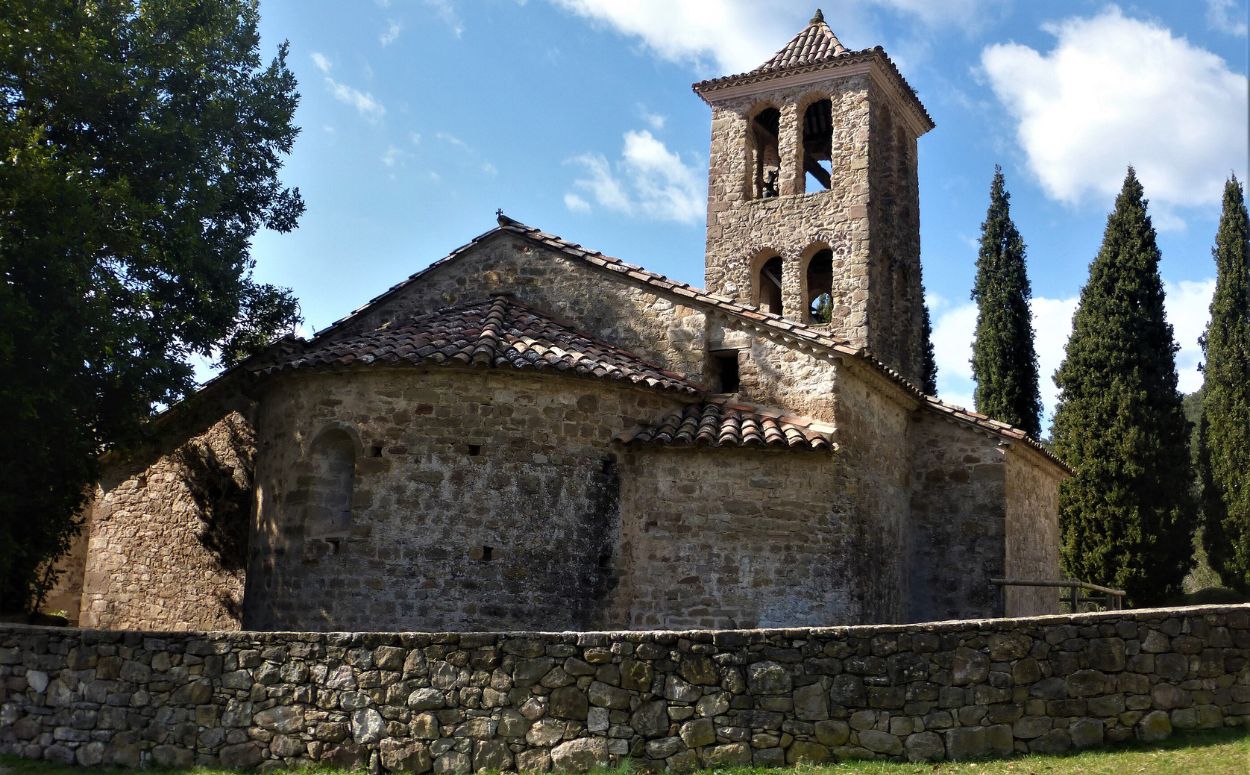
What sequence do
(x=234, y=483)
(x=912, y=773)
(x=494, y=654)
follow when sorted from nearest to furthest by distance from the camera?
1. (x=912, y=773)
2. (x=494, y=654)
3. (x=234, y=483)

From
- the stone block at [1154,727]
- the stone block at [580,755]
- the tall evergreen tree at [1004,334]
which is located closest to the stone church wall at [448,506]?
the stone block at [580,755]

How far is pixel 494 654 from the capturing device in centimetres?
759

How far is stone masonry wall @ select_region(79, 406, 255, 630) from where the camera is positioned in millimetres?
14219

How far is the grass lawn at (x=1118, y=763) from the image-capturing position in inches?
262

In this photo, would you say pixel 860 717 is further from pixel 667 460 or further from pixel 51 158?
pixel 51 158

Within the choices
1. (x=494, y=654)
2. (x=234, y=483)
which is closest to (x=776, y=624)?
(x=494, y=654)

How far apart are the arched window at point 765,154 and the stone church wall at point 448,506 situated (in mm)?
9619

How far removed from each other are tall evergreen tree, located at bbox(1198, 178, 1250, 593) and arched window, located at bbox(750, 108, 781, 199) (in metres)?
14.1

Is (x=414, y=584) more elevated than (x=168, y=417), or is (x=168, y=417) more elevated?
(x=168, y=417)

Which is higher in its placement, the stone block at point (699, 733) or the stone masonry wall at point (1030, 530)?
the stone masonry wall at point (1030, 530)

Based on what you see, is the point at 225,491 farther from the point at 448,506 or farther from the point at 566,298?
the point at 566,298

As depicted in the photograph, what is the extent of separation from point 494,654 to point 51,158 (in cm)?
749

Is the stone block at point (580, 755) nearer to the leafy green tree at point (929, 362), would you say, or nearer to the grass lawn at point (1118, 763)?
the grass lawn at point (1118, 763)

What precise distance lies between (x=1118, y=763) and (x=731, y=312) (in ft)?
26.4
